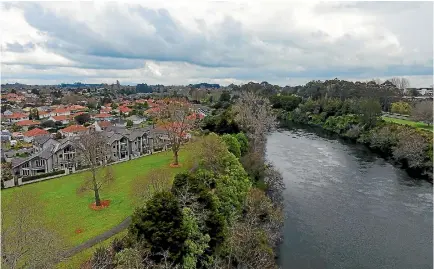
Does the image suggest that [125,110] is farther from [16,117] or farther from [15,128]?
[15,128]

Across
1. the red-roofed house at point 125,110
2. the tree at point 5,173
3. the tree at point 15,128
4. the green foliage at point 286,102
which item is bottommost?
the tree at point 15,128

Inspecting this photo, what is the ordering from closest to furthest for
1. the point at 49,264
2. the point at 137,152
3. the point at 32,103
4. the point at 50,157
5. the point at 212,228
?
the point at 49,264 → the point at 212,228 → the point at 50,157 → the point at 137,152 → the point at 32,103

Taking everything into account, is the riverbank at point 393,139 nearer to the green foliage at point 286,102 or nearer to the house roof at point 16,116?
the green foliage at point 286,102

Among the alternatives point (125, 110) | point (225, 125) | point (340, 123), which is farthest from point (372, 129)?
point (125, 110)

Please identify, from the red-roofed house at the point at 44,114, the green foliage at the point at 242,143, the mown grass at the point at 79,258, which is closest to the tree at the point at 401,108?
the green foliage at the point at 242,143

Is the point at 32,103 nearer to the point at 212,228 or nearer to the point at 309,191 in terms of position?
the point at 309,191

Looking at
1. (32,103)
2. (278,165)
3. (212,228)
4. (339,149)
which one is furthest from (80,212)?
(32,103)
